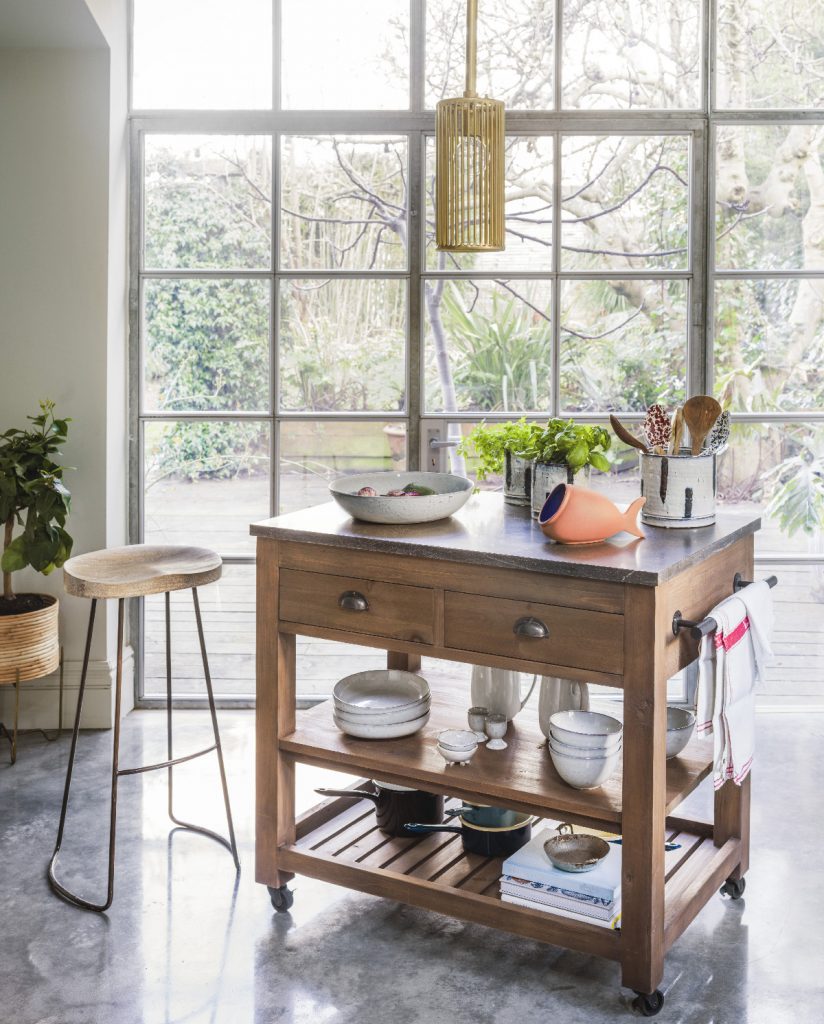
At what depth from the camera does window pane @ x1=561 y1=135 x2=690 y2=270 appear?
3.91 meters

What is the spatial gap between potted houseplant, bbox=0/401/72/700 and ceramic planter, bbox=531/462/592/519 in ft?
5.27

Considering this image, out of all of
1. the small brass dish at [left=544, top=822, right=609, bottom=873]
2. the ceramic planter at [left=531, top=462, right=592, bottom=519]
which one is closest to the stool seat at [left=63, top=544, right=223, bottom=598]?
the ceramic planter at [left=531, top=462, right=592, bottom=519]

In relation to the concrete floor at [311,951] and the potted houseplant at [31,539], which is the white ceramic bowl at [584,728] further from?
the potted houseplant at [31,539]

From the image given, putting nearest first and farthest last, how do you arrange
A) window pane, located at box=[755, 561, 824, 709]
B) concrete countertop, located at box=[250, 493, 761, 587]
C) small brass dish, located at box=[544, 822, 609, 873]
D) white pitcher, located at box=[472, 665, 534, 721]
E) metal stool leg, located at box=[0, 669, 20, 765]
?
concrete countertop, located at box=[250, 493, 761, 587] → small brass dish, located at box=[544, 822, 609, 873] → white pitcher, located at box=[472, 665, 534, 721] → metal stool leg, located at box=[0, 669, 20, 765] → window pane, located at box=[755, 561, 824, 709]

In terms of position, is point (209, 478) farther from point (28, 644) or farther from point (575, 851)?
point (575, 851)

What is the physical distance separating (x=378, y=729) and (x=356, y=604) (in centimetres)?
33

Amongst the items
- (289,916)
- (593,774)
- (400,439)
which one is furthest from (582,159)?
(289,916)

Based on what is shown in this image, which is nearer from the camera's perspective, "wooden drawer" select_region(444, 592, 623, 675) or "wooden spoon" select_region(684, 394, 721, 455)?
"wooden drawer" select_region(444, 592, 623, 675)

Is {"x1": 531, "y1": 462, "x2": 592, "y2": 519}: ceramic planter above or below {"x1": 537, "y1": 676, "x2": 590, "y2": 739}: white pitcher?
above

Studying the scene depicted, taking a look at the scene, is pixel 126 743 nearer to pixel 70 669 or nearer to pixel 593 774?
pixel 70 669

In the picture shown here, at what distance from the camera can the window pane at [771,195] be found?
12.8 ft

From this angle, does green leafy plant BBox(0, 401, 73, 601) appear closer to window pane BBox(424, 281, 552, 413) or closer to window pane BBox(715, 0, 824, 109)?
window pane BBox(424, 281, 552, 413)

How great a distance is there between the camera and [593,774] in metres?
2.30

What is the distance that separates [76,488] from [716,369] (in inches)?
88.7
